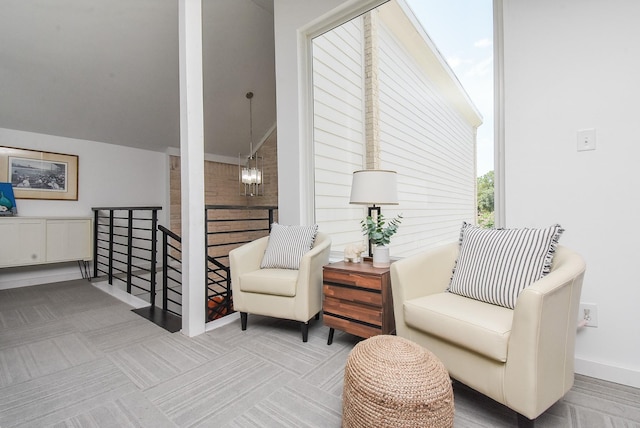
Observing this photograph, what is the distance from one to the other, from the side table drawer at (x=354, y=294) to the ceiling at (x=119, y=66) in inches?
137

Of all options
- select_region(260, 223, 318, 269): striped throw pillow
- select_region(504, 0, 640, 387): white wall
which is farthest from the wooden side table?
select_region(504, 0, 640, 387): white wall

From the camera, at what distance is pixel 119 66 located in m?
3.61

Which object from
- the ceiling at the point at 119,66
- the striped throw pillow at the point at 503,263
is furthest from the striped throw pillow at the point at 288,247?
the ceiling at the point at 119,66

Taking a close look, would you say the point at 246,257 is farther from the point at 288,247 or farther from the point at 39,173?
the point at 39,173

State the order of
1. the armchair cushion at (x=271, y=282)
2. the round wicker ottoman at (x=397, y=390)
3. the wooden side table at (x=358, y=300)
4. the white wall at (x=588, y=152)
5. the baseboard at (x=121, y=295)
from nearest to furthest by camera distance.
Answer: the round wicker ottoman at (x=397, y=390)
the white wall at (x=588, y=152)
the wooden side table at (x=358, y=300)
the armchair cushion at (x=271, y=282)
the baseboard at (x=121, y=295)

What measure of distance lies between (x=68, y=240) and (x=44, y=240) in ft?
0.81

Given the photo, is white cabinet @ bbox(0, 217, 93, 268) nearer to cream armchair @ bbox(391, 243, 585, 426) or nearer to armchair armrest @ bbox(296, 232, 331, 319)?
armchair armrest @ bbox(296, 232, 331, 319)

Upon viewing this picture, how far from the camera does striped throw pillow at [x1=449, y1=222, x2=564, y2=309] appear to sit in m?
1.45

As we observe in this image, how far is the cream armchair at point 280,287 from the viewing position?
6.97 feet

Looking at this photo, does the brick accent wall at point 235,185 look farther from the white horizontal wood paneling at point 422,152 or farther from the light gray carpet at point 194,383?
the light gray carpet at point 194,383

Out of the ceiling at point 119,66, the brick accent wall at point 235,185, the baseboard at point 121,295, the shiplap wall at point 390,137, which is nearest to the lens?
the shiplap wall at point 390,137

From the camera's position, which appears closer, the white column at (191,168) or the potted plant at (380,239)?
the potted plant at (380,239)

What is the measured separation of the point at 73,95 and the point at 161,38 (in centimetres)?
138

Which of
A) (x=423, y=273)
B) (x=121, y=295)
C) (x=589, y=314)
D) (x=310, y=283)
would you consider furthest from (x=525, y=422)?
(x=121, y=295)
